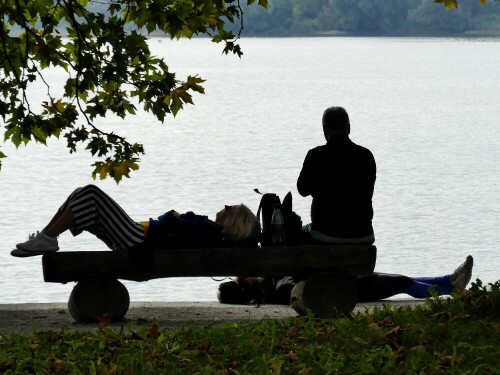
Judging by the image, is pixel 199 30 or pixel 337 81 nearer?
pixel 199 30

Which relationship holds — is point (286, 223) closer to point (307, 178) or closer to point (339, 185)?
point (307, 178)

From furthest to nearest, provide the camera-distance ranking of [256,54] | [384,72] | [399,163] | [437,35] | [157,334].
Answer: [437,35]
[256,54]
[384,72]
[399,163]
[157,334]

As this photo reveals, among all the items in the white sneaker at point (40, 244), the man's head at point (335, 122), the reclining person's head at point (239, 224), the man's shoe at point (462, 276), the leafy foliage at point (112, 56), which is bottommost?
the man's shoe at point (462, 276)

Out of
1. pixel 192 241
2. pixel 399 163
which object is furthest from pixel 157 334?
pixel 399 163

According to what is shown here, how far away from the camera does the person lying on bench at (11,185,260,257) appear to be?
8.04 m

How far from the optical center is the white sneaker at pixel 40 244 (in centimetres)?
800

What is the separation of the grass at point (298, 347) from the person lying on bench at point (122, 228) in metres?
0.98

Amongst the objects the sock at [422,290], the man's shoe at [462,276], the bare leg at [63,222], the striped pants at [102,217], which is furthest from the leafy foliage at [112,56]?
the man's shoe at [462,276]

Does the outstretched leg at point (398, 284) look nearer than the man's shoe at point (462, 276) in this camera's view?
Yes

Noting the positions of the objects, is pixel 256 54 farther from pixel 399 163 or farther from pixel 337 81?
pixel 399 163

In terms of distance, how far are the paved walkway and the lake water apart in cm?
315

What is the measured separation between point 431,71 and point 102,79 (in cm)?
7528

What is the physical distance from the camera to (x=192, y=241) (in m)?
8.23

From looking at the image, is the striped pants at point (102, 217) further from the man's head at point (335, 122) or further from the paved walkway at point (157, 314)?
the man's head at point (335, 122)
